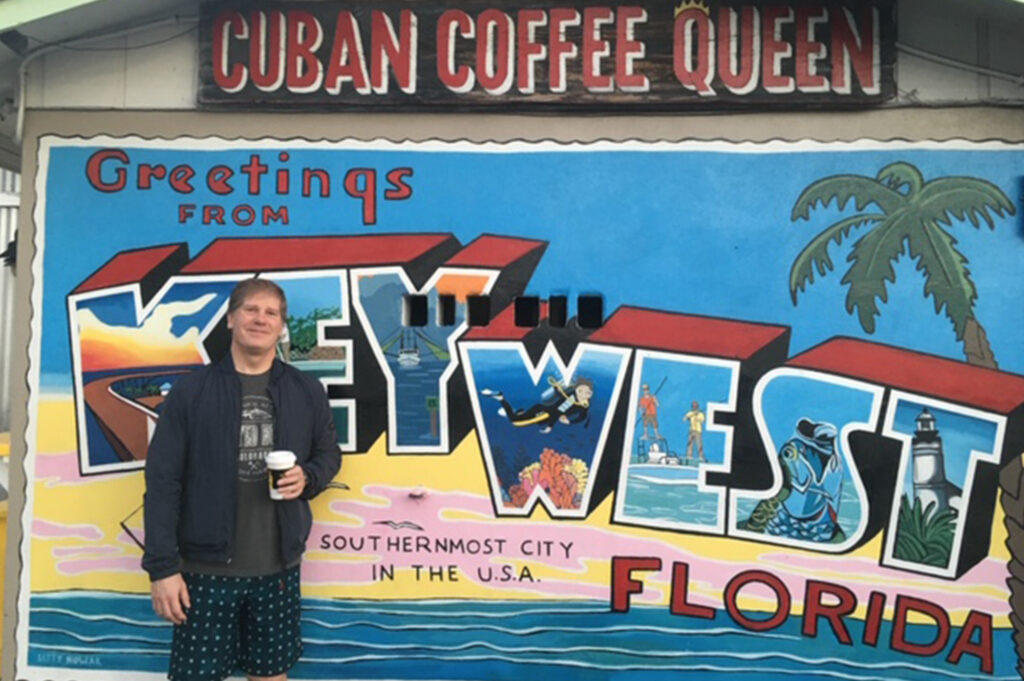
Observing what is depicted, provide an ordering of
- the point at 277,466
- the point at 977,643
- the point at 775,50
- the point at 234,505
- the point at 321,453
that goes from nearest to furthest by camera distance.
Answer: the point at 277,466, the point at 234,505, the point at 321,453, the point at 977,643, the point at 775,50

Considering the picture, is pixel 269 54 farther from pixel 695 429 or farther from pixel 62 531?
pixel 695 429

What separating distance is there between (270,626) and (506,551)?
3.88 feet

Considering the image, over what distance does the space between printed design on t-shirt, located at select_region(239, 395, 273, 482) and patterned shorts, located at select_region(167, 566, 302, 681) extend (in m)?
0.48

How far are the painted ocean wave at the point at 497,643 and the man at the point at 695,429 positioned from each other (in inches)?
33.1

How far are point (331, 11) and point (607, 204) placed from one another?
1788 mm

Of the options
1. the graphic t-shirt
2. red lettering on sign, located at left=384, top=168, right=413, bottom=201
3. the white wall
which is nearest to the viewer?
the graphic t-shirt

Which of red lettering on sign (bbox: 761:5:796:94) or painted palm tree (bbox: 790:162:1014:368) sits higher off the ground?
red lettering on sign (bbox: 761:5:796:94)

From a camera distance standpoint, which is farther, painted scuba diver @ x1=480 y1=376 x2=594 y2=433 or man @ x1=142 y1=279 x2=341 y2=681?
→ painted scuba diver @ x1=480 y1=376 x2=594 y2=433

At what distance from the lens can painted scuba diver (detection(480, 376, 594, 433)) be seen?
369 cm

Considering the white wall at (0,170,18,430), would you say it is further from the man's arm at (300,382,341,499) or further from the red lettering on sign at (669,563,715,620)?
the red lettering on sign at (669,563,715,620)

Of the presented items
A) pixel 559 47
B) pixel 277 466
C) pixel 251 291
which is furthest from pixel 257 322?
pixel 559 47

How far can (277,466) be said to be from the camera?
304 cm

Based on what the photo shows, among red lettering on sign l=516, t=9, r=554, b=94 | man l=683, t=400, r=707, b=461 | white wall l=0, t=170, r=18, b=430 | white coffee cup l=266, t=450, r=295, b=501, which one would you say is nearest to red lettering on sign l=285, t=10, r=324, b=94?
red lettering on sign l=516, t=9, r=554, b=94

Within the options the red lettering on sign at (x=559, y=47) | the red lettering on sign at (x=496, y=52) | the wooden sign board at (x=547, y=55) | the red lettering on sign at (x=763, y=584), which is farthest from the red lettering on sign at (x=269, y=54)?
the red lettering on sign at (x=763, y=584)
